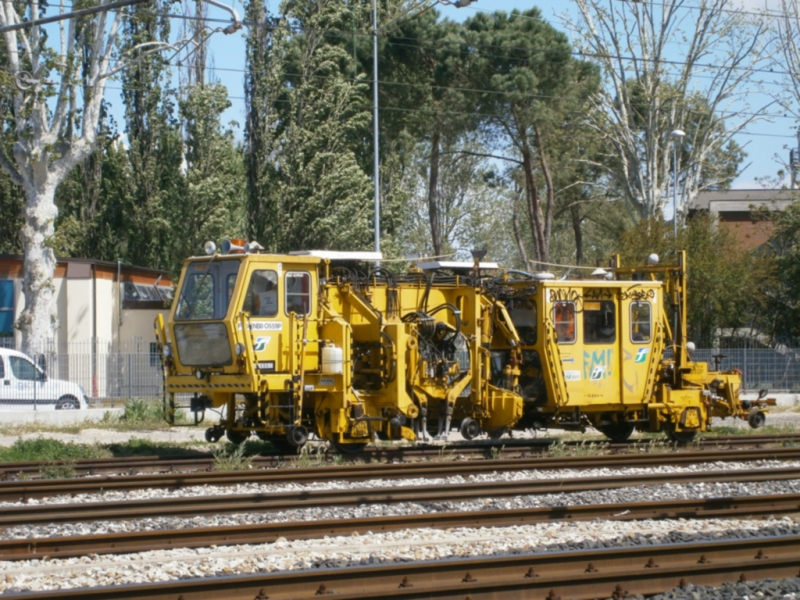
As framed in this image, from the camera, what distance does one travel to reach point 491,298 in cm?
1695

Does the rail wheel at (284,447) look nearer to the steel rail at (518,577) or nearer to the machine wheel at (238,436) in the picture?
the machine wheel at (238,436)

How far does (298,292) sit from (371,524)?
18.9ft

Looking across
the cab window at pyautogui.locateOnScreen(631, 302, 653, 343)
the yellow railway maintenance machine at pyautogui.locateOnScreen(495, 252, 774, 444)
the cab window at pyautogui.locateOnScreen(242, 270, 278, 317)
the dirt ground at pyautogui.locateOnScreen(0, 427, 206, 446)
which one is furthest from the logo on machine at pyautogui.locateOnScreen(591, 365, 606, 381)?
the dirt ground at pyautogui.locateOnScreen(0, 427, 206, 446)

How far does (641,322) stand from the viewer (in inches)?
699

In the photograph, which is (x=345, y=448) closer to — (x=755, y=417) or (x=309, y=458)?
(x=309, y=458)

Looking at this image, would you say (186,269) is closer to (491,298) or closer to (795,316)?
(491,298)

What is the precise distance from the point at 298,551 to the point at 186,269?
7321mm

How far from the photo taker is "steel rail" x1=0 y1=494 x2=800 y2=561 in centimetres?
906

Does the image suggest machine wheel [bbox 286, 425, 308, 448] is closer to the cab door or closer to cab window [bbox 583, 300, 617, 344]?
the cab door

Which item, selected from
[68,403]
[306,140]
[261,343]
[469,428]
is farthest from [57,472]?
[306,140]

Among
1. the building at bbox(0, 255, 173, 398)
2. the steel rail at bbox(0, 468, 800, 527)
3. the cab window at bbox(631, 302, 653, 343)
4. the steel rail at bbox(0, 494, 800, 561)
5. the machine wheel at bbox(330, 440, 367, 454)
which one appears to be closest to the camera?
the steel rail at bbox(0, 494, 800, 561)

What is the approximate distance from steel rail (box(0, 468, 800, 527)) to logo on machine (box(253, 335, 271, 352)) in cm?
335

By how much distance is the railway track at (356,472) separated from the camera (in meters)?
12.4

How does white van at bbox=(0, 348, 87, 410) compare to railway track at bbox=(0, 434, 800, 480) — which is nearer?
railway track at bbox=(0, 434, 800, 480)
